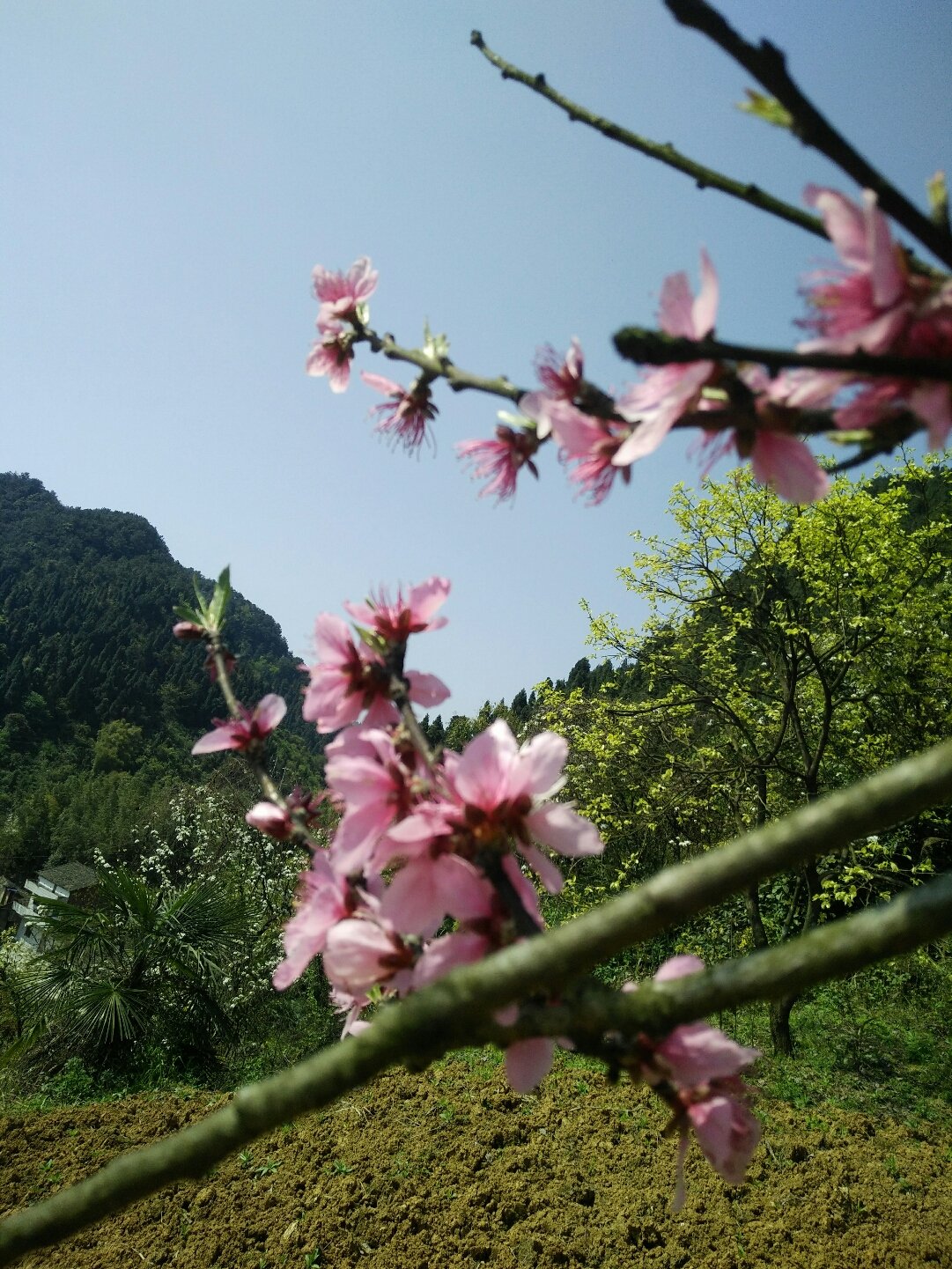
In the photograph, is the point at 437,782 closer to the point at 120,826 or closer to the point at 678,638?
the point at 678,638

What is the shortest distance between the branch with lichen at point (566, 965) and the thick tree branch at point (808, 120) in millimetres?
477

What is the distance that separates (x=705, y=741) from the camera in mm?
10008

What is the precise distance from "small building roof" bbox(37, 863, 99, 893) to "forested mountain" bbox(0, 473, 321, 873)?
59.3 inches

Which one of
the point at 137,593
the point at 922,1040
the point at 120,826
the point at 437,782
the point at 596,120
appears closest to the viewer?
the point at 437,782

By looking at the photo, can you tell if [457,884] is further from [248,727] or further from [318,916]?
[248,727]

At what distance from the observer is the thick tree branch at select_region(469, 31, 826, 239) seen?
0.89m

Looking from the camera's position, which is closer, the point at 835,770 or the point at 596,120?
the point at 596,120

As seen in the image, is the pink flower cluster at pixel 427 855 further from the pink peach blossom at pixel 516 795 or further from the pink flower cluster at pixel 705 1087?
the pink flower cluster at pixel 705 1087

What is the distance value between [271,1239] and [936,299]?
4.88 meters

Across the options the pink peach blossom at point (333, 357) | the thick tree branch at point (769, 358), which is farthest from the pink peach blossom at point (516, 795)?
the pink peach blossom at point (333, 357)

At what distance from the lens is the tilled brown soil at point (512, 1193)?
351cm

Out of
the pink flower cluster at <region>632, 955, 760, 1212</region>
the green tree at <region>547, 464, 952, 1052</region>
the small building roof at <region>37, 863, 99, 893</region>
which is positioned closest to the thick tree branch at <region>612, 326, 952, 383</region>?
the pink flower cluster at <region>632, 955, 760, 1212</region>

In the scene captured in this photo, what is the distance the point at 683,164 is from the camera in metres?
0.96

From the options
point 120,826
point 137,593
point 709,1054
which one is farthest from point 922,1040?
point 137,593
